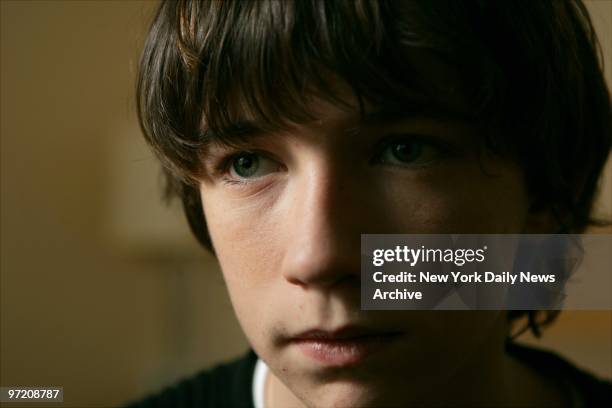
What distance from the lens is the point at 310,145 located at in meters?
0.50

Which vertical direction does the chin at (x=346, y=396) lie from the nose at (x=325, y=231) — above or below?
below

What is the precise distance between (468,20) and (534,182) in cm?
18

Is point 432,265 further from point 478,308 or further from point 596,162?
point 596,162

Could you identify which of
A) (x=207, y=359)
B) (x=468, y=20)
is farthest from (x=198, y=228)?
(x=207, y=359)

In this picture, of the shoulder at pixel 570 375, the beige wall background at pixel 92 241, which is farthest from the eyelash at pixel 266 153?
the shoulder at pixel 570 375

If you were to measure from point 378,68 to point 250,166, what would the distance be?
15 cm

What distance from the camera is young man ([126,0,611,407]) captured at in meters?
0.49

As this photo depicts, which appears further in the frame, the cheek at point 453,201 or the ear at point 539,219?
the ear at point 539,219

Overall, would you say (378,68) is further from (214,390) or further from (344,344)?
(214,390)

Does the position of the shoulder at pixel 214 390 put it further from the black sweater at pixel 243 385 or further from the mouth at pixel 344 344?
the mouth at pixel 344 344

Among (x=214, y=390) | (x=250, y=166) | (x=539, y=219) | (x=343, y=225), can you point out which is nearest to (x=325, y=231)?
(x=343, y=225)

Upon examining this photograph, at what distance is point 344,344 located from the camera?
522 millimetres

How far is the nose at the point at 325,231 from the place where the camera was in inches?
19.0

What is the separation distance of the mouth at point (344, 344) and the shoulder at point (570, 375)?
33 centimetres
